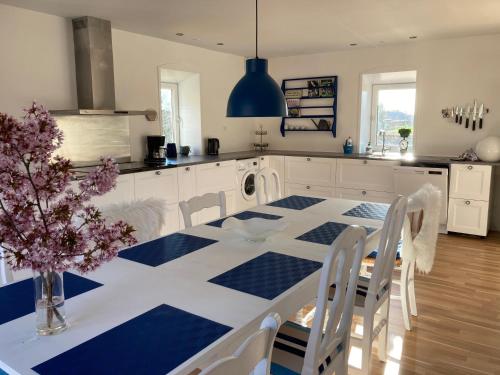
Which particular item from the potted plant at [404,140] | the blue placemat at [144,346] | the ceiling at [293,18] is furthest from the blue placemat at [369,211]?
the potted plant at [404,140]

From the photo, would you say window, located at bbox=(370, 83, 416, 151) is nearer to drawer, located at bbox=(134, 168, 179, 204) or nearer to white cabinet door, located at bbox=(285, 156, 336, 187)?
white cabinet door, located at bbox=(285, 156, 336, 187)

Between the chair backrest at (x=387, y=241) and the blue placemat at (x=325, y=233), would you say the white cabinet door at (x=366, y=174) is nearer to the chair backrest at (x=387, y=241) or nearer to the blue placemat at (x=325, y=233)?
the blue placemat at (x=325, y=233)

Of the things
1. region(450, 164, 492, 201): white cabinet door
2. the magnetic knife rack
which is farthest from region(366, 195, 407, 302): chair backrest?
the magnetic knife rack

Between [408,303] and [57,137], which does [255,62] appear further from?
[408,303]

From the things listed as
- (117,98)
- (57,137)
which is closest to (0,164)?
(57,137)

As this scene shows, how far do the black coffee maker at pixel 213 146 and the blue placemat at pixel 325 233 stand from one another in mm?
3297

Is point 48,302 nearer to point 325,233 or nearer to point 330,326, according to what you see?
point 330,326

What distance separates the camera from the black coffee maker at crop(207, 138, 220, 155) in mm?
5457

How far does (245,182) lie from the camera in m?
5.29

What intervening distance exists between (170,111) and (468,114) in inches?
148

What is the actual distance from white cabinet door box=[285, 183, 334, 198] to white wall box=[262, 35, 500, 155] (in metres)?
0.78

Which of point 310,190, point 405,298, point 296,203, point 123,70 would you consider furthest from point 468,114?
point 123,70

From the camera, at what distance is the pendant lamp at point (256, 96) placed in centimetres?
223

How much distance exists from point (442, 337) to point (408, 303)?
0.87 feet
